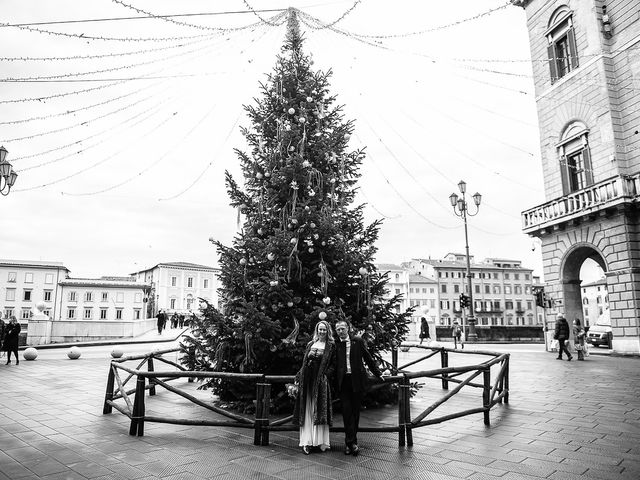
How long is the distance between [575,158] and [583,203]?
319cm

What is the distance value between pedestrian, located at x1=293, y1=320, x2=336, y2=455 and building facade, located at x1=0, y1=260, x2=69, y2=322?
85.3 m

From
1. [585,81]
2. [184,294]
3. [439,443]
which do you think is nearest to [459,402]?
[439,443]

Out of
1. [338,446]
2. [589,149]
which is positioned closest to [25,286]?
[589,149]

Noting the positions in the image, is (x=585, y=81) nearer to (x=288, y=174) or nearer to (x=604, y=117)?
(x=604, y=117)

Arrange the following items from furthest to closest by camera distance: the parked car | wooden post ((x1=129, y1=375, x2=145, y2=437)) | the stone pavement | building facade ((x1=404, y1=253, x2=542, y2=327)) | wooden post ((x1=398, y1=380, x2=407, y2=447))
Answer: building facade ((x1=404, y1=253, x2=542, y2=327)) → the parked car → wooden post ((x1=129, y1=375, x2=145, y2=437)) → wooden post ((x1=398, y1=380, x2=407, y2=447)) → the stone pavement

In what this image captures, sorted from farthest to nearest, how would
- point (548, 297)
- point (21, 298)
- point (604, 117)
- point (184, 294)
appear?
point (184, 294) < point (21, 298) < point (548, 297) < point (604, 117)

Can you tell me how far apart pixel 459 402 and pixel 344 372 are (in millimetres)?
4467

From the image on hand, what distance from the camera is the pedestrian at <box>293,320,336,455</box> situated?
5.68m

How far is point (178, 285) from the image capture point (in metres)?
96.4

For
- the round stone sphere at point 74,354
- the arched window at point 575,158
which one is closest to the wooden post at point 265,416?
the round stone sphere at point 74,354

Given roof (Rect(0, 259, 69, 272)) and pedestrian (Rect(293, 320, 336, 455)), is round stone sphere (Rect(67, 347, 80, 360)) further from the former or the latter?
roof (Rect(0, 259, 69, 272))

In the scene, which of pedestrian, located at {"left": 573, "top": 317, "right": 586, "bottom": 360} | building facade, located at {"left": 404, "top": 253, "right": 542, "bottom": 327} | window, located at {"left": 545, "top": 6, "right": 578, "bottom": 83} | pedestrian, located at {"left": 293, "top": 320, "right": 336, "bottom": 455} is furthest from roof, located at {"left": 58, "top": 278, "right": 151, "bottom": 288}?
pedestrian, located at {"left": 293, "top": 320, "right": 336, "bottom": 455}

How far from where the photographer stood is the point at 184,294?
9688 cm

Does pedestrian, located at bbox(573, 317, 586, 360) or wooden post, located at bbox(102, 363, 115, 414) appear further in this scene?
pedestrian, located at bbox(573, 317, 586, 360)
